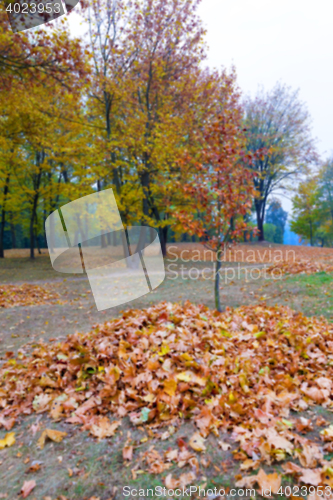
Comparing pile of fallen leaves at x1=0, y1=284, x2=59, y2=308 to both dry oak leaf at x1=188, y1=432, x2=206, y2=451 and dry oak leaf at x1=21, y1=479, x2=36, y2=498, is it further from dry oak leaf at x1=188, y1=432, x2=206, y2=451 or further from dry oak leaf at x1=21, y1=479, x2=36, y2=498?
dry oak leaf at x1=188, y1=432, x2=206, y2=451

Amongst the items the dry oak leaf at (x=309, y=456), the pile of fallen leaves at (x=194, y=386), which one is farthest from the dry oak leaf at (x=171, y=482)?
the dry oak leaf at (x=309, y=456)

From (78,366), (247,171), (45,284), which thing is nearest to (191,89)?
(247,171)

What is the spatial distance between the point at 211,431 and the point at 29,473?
135cm

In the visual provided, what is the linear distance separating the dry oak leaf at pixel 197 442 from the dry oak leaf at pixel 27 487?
3.58 ft

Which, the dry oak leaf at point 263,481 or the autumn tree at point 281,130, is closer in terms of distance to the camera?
the dry oak leaf at point 263,481

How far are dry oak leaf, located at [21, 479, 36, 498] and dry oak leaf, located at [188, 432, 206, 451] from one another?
3.58 ft

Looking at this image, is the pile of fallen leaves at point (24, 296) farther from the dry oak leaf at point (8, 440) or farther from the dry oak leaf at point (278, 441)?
the dry oak leaf at point (278, 441)

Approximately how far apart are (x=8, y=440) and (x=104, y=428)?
0.78 m

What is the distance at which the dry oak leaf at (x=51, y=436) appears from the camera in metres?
2.28

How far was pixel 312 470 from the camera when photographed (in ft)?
6.03

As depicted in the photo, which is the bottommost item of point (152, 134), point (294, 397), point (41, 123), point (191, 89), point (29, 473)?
point (29, 473)

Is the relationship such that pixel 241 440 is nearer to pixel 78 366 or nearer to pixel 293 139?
pixel 78 366

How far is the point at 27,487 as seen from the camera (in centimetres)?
189

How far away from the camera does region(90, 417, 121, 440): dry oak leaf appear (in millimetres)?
2312
